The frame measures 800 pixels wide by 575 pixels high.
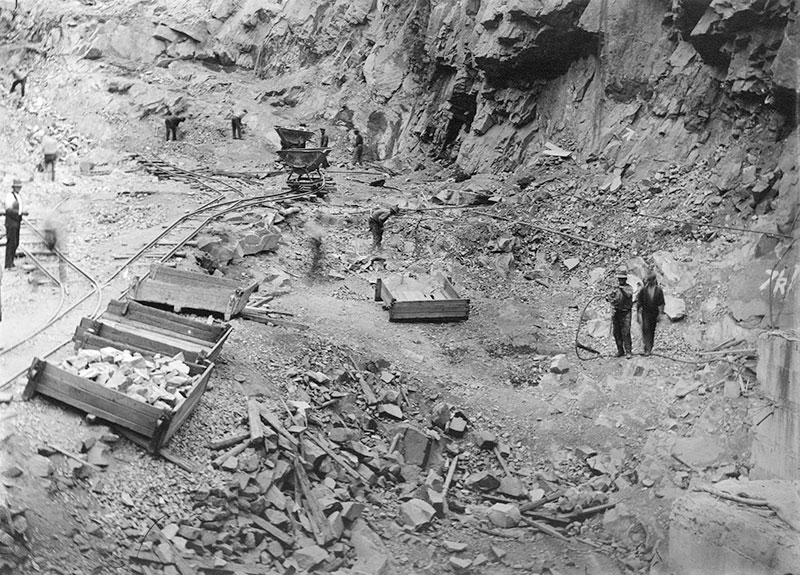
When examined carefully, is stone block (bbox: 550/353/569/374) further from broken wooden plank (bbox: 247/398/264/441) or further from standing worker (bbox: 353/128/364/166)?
standing worker (bbox: 353/128/364/166)

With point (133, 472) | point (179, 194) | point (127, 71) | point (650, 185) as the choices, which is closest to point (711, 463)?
point (133, 472)

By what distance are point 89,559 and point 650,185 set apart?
12867 mm

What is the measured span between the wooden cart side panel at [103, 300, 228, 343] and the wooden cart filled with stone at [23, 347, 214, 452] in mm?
1116

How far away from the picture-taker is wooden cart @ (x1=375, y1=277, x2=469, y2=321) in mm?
13439

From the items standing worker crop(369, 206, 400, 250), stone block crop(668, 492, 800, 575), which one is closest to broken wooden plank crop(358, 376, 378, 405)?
stone block crop(668, 492, 800, 575)

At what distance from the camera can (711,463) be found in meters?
8.88

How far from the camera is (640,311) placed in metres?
11.5

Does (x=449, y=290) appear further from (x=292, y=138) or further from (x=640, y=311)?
(x=292, y=138)

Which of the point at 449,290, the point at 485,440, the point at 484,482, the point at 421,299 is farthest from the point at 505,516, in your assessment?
the point at 449,290

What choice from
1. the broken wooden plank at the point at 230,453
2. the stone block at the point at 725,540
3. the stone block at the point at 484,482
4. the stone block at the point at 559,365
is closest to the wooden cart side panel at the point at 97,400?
the broken wooden plank at the point at 230,453

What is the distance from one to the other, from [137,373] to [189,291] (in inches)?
121

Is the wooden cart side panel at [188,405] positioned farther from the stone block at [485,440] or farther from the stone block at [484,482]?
the stone block at [485,440]

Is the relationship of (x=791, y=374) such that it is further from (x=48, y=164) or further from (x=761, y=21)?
(x=48, y=164)

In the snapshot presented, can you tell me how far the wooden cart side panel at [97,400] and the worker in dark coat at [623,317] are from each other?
7.11 m
